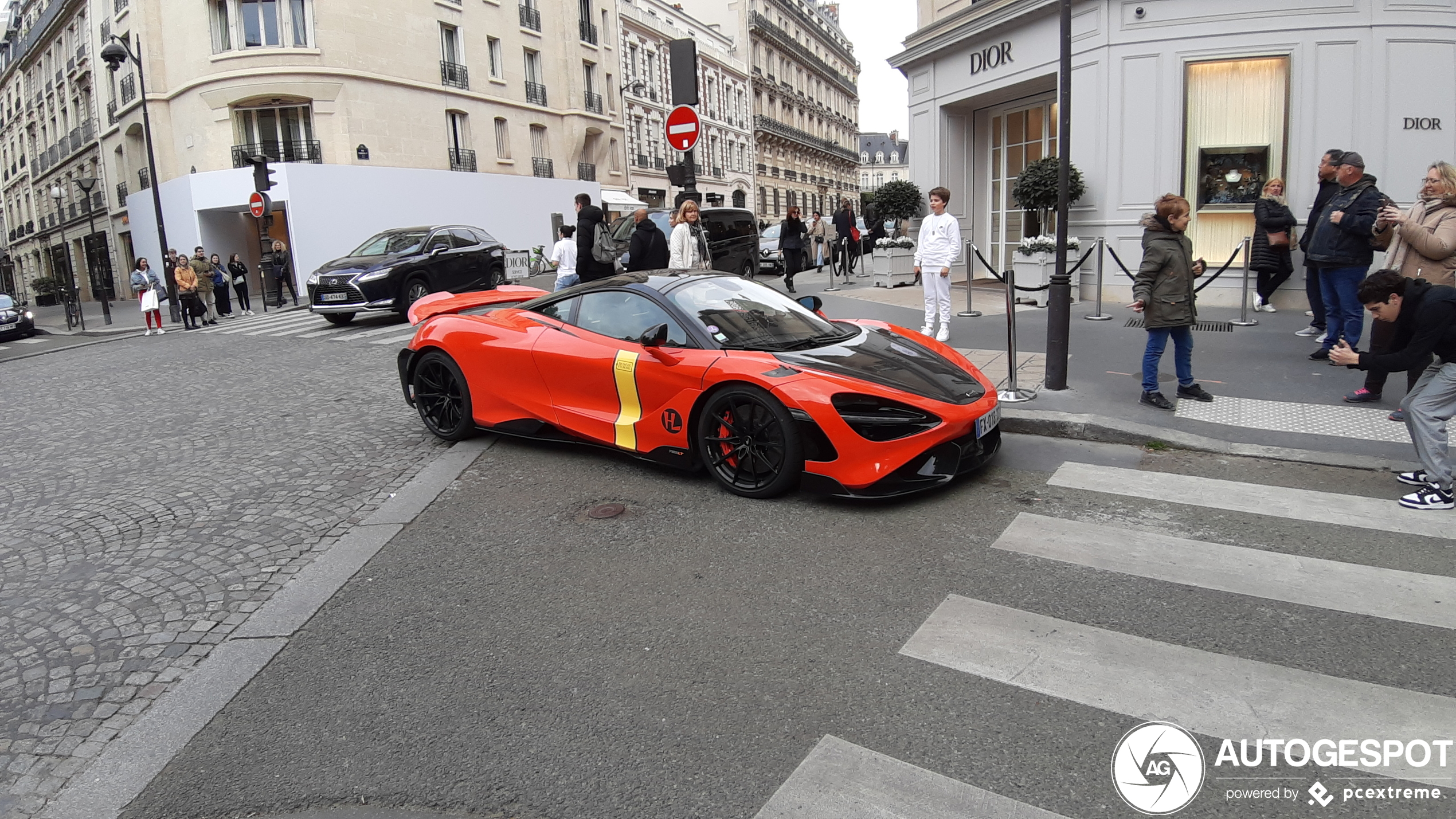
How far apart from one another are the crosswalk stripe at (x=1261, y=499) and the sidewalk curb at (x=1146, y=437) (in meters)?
0.38

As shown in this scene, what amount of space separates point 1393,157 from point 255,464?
13391 millimetres

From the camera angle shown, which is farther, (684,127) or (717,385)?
(684,127)

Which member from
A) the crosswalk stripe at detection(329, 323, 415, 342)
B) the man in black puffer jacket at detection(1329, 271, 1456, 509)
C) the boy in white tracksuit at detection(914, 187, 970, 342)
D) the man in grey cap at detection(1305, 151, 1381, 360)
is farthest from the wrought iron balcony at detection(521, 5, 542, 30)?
the man in black puffer jacket at detection(1329, 271, 1456, 509)

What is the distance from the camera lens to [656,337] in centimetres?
545

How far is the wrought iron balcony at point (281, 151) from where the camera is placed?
29125mm

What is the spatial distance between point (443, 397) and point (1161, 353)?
548cm

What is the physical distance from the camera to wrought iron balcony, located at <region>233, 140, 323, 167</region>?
2912 centimetres

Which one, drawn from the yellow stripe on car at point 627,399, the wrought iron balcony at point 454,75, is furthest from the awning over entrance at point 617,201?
the yellow stripe on car at point 627,399

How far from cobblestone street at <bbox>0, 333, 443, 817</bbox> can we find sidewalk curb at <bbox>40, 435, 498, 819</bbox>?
0.07 m

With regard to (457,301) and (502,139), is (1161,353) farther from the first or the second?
(502,139)

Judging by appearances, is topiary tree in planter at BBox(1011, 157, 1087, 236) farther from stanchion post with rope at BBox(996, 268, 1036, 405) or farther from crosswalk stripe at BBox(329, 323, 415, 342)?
crosswalk stripe at BBox(329, 323, 415, 342)

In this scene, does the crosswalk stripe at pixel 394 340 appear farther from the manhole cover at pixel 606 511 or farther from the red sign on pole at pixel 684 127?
the manhole cover at pixel 606 511

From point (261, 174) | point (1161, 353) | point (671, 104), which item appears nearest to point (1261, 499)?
point (1161, 353)

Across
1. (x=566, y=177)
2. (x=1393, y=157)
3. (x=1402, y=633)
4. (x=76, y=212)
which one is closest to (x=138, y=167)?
(x=76, y=212)
